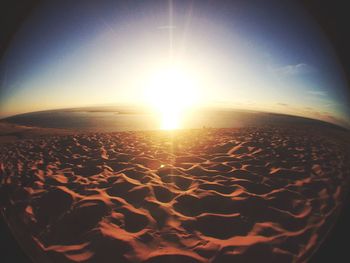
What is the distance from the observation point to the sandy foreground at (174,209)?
1901 millimetres

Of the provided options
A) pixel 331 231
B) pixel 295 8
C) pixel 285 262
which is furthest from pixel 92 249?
pixel 295 8

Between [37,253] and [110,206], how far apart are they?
0.85 metres

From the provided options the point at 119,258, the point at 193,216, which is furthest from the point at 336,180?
the point at 119,258

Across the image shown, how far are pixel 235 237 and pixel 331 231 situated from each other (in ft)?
3.82

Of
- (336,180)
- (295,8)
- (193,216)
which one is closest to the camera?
(193,216)

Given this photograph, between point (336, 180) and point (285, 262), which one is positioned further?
point (336, 180)

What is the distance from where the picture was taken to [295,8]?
2.58 meters

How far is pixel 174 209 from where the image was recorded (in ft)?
8.38

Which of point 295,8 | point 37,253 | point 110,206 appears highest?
point 295,8

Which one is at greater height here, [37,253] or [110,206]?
[110,206]

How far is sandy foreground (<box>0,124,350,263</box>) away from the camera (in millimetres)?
1901

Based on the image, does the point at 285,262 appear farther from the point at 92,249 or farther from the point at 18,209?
the point at 18,209

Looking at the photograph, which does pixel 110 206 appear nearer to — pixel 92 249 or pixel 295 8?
pixel 92 249

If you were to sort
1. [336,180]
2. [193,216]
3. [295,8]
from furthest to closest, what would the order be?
1. [336,180]
2. [295,8]
3. [193,216]
